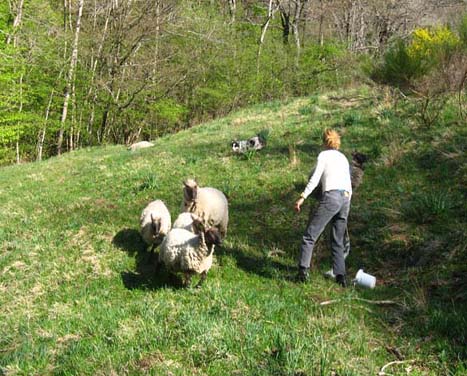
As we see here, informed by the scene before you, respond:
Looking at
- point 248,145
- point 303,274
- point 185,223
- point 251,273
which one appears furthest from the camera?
point 248,145

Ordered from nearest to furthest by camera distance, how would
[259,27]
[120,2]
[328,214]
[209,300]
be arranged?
[209,300] → [328,214] → [120,2] → [259,27]

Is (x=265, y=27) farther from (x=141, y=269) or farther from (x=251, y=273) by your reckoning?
(x=251, y=273)

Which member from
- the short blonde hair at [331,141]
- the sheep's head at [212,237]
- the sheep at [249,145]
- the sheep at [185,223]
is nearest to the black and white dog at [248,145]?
the sheep at [249,145]

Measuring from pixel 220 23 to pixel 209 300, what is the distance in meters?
25.2

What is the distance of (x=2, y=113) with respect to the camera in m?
20.9

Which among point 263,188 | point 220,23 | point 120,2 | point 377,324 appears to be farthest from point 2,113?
point 377,324

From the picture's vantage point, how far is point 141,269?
724 cm

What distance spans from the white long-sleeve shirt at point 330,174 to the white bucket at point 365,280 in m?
1.13

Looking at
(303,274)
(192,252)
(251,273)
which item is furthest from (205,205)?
(303,274)

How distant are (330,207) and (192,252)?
1.90m

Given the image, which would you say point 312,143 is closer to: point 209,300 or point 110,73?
point 209,300

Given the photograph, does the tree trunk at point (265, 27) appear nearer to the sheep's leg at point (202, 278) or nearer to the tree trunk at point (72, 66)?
the tree trunk at point (72, 66)

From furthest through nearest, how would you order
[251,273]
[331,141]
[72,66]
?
[72,66] → [251,273] → [331,141]

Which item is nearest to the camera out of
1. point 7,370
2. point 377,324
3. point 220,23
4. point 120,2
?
point 7,370
